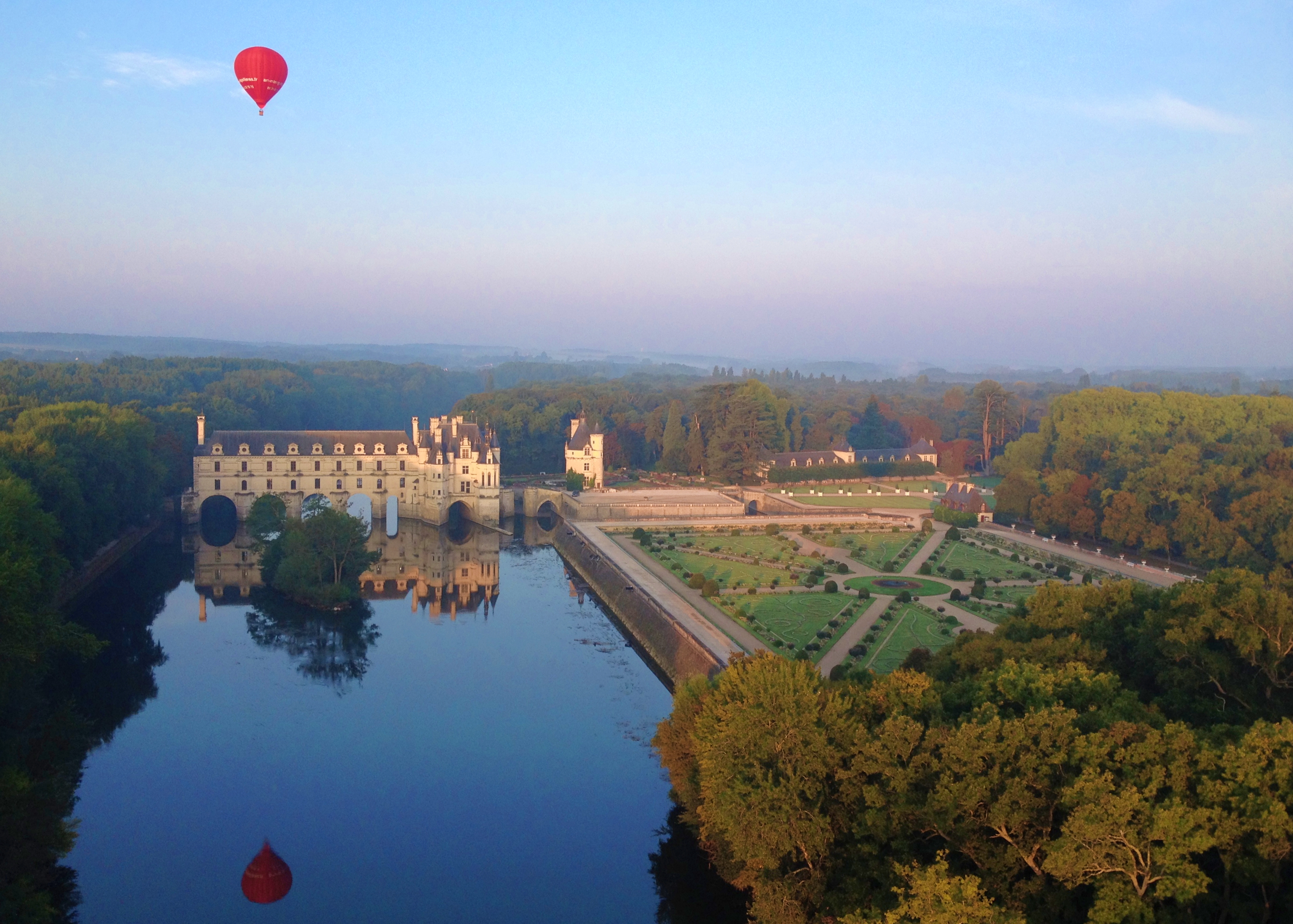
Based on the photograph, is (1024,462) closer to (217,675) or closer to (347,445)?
(347,445)

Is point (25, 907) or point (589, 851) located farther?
point (589, 851)

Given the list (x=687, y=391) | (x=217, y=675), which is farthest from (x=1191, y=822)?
(x=687, y=391)

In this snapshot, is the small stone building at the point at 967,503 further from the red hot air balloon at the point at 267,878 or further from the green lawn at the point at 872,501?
the red hot air balloon at the point at 267,878

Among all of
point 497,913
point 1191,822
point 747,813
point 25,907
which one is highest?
point 1191,822

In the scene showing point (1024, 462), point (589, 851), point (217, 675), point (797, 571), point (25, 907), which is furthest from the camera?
point (1024, 462)

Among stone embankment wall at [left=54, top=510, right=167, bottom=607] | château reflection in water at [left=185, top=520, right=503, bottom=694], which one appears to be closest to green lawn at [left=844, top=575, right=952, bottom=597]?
château reflection in water at [left=185, top=520, right=503, bottom=694]

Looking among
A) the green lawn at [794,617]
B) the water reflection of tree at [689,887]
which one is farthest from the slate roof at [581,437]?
the water reflection of tree at [689,887]

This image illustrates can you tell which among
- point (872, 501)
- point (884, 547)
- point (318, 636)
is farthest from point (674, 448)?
point (318, 636)

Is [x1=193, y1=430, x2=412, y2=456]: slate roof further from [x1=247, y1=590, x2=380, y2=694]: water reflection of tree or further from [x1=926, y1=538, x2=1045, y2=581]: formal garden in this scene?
[x1=926, y1=538, x2=1045, y2=581]: formal garden
